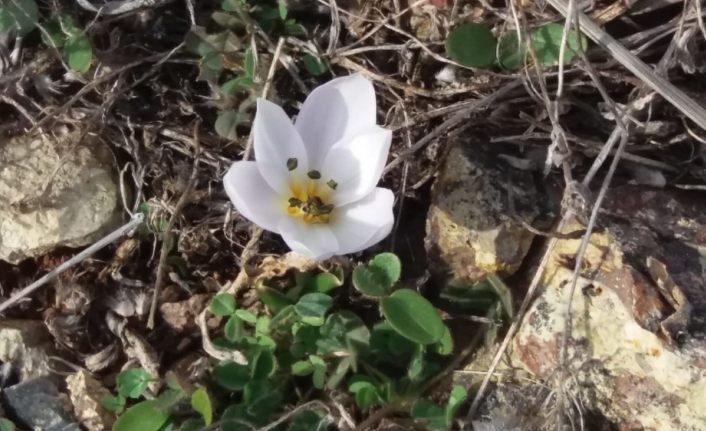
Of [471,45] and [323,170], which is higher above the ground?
[471,45]

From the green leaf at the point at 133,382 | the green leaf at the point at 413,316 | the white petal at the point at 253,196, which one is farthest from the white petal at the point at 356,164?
the green leaf at the point at 133,382

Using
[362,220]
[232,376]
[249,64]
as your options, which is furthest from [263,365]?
[249,64]

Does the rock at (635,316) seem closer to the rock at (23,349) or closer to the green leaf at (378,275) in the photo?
the green leaf at (378,275)

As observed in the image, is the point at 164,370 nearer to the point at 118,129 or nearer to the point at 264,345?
the point at 264,345

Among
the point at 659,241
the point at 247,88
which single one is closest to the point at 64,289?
the point at 247,88

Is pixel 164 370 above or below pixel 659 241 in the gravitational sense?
below

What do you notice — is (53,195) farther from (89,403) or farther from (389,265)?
(389,265)

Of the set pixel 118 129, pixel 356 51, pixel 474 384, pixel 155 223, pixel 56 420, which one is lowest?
pixel 56 420
